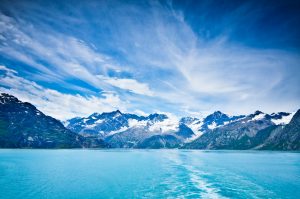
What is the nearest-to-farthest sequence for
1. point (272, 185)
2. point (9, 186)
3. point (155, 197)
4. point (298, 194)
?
point (155, 197), point (298, 194), point (9, 186), point (272, 185)

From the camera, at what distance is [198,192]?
224ft

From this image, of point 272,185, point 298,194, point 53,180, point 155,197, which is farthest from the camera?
point 53,180

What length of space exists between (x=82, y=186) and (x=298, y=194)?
57.2 meters

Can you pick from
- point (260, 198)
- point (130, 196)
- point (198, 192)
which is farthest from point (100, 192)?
point (260, 198)

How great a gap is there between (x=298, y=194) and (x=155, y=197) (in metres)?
36.7

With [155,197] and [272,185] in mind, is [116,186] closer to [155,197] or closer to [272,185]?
[155,197]

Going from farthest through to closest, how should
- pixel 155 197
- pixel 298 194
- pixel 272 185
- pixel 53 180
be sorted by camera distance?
1. pixel 53 180
2. pixel 272 185
3. pixel 298 194
4. pixel 155 197

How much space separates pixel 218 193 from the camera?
66.4m

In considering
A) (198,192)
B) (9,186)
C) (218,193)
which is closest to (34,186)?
(9,186)

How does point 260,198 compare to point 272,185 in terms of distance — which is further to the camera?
point 272,185

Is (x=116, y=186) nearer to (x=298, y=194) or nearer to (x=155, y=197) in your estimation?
(x=155, y=197)

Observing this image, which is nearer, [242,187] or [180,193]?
[180,193]

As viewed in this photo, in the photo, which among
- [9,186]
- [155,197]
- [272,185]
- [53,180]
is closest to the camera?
[155,197]

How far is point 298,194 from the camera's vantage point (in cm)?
6556
